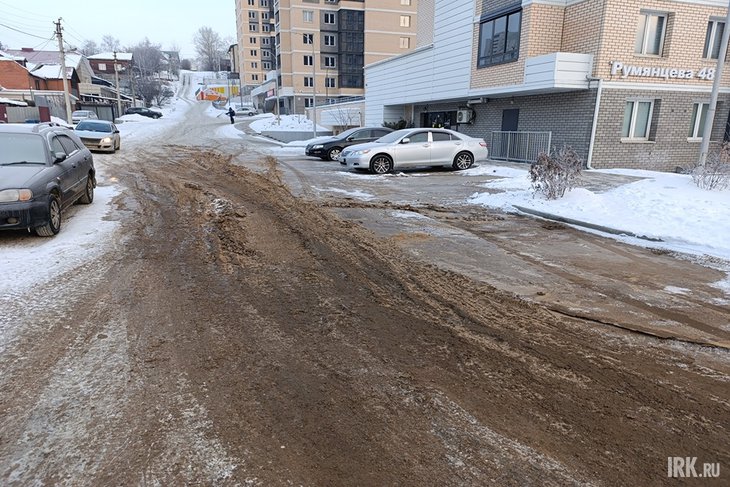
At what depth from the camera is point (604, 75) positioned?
16625 millimetres

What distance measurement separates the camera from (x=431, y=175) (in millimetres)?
15969

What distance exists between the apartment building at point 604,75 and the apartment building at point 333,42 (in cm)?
4282

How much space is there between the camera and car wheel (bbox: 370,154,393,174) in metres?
16.0

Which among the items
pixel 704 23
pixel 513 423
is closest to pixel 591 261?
pixel 513 423

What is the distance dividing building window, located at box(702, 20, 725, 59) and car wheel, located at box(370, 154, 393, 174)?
13.1m

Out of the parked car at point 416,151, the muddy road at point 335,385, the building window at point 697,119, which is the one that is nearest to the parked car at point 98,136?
the parked car at point 416,151

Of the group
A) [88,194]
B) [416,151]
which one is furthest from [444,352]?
[416,151]

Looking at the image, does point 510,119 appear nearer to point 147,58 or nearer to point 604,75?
point 604,75

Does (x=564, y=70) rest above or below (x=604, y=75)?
above

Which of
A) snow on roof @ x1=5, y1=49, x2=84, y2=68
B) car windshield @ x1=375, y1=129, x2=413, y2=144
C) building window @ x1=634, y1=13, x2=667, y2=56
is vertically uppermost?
snow on roof @ x1=5, y1=49, x2=84, y2=68

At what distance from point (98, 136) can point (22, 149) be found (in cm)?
1491

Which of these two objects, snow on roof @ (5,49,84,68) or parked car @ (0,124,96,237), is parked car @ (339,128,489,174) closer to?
parked car @ (0,124,96,237)

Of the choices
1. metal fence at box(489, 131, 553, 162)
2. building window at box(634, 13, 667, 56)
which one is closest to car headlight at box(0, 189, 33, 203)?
metal fence at box(489, 131, 553, 162)

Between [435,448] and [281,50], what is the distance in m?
71.3
